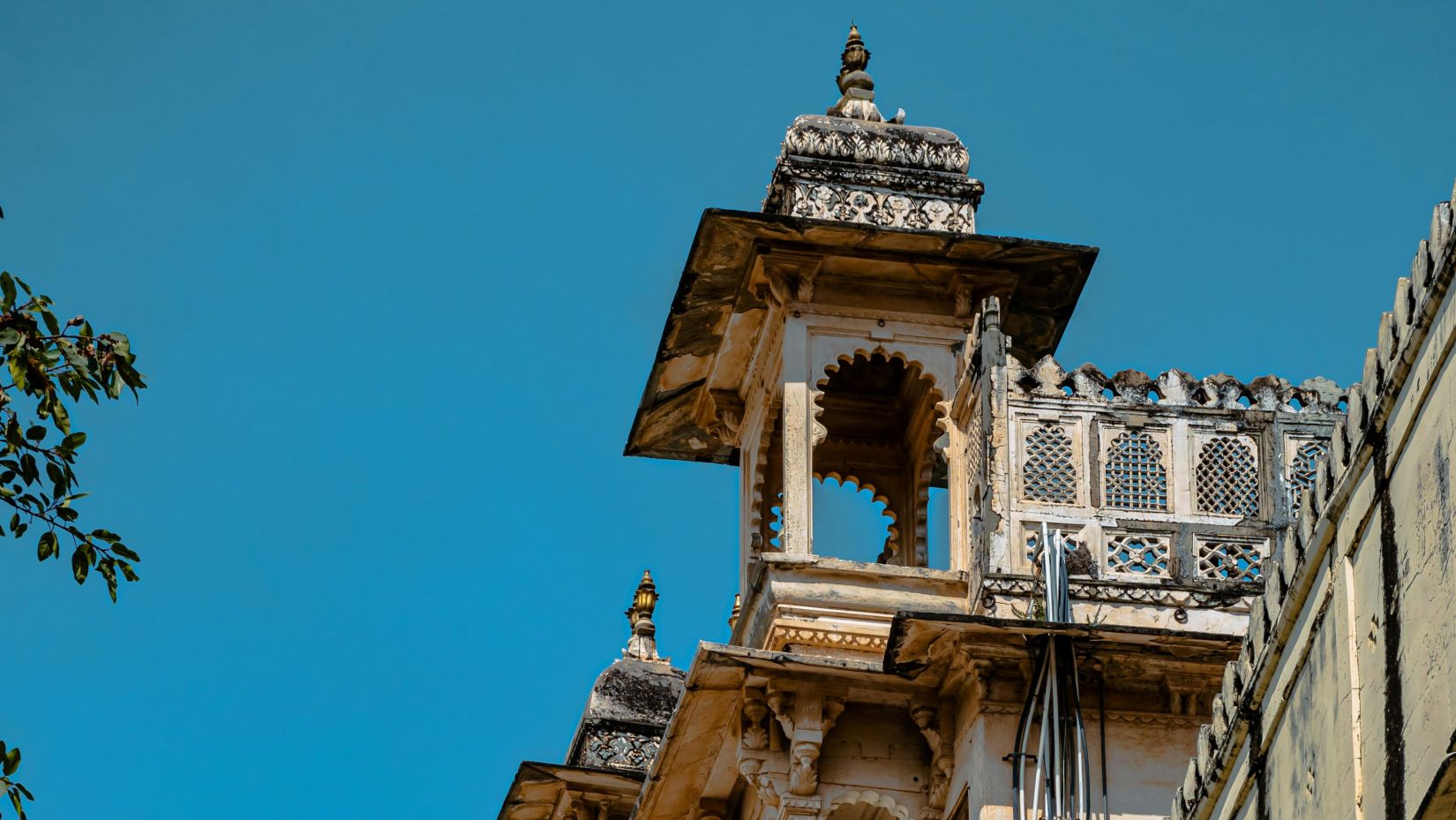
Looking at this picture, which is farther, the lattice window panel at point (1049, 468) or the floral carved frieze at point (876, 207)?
the floral carved frieze at point (876, 207)

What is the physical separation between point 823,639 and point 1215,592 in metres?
2.75

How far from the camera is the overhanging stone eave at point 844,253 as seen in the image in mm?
18453

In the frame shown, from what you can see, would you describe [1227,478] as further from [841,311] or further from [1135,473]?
[841,311]

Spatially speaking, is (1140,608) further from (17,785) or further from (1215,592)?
(17,785)

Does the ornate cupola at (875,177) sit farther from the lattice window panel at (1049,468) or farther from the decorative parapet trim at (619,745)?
the decorative parapet trim at (619,745)

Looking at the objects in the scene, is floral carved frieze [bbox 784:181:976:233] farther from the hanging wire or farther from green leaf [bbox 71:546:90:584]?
green leaf [bbox 71:546:90:584]

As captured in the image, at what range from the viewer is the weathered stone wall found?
8.10 m

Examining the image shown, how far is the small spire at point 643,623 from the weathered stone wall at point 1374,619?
14326 millimetres

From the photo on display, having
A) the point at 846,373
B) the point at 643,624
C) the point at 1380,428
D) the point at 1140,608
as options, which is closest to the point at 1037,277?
the point at 846,373

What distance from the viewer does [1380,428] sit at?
8797 mm

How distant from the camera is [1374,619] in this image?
8641 millimetres

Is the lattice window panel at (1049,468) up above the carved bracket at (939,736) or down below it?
above

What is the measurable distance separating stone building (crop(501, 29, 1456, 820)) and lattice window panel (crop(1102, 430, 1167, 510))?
17 mm

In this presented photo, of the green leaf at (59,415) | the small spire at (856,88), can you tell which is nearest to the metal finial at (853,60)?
the small spire at (856,88)
